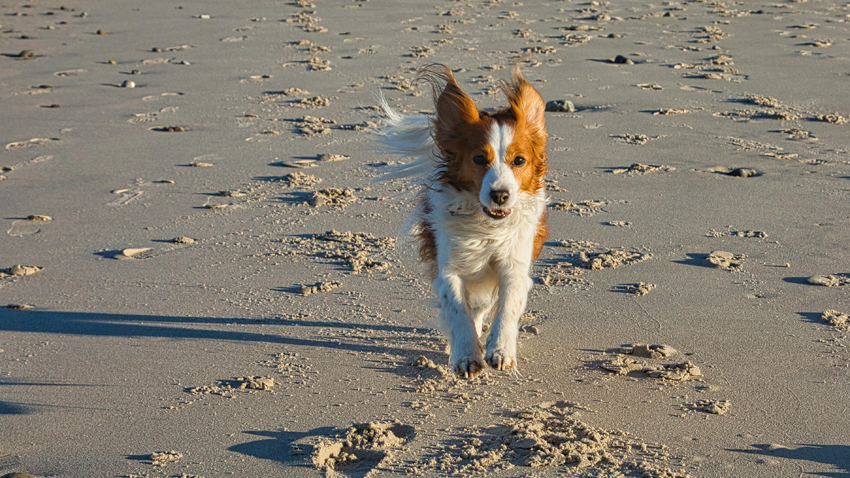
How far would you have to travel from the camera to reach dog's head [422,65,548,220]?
359 cm

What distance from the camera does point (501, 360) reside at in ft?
10.8

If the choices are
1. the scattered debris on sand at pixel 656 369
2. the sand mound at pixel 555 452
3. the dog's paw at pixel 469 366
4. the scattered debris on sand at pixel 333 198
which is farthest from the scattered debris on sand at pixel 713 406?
the scattered debris on sand at pixel 333 198

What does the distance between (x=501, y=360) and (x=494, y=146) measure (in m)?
0.96

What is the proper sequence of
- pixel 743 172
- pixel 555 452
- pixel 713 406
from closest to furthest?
pixel 555 452 < pixel 713 406 < pixel 743 172

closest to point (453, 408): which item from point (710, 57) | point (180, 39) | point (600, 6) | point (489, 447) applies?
point (489, 447)

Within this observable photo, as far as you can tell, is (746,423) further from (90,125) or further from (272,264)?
(90,125)

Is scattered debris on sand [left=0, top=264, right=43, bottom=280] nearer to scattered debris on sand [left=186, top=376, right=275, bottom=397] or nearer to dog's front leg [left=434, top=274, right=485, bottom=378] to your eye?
scattered debris on sand [left=186, top=376, right=275, bottom=397]

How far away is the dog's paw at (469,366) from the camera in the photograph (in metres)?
3.31

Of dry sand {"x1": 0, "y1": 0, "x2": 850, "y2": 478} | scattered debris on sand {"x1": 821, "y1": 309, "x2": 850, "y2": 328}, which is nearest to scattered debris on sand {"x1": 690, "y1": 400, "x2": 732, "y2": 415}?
dry sand {"x1": 0, "y1": 0, "x2": 850, "y2": 478}

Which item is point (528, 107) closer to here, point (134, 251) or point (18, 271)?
point (134, 251)

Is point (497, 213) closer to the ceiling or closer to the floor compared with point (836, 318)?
closer to the ceiling

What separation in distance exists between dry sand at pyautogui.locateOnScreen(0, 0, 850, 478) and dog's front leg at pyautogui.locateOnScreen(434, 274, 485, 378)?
0.59ft

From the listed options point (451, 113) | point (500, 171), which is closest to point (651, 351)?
point (500, 171)

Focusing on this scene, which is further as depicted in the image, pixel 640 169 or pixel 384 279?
pixel 640 169
